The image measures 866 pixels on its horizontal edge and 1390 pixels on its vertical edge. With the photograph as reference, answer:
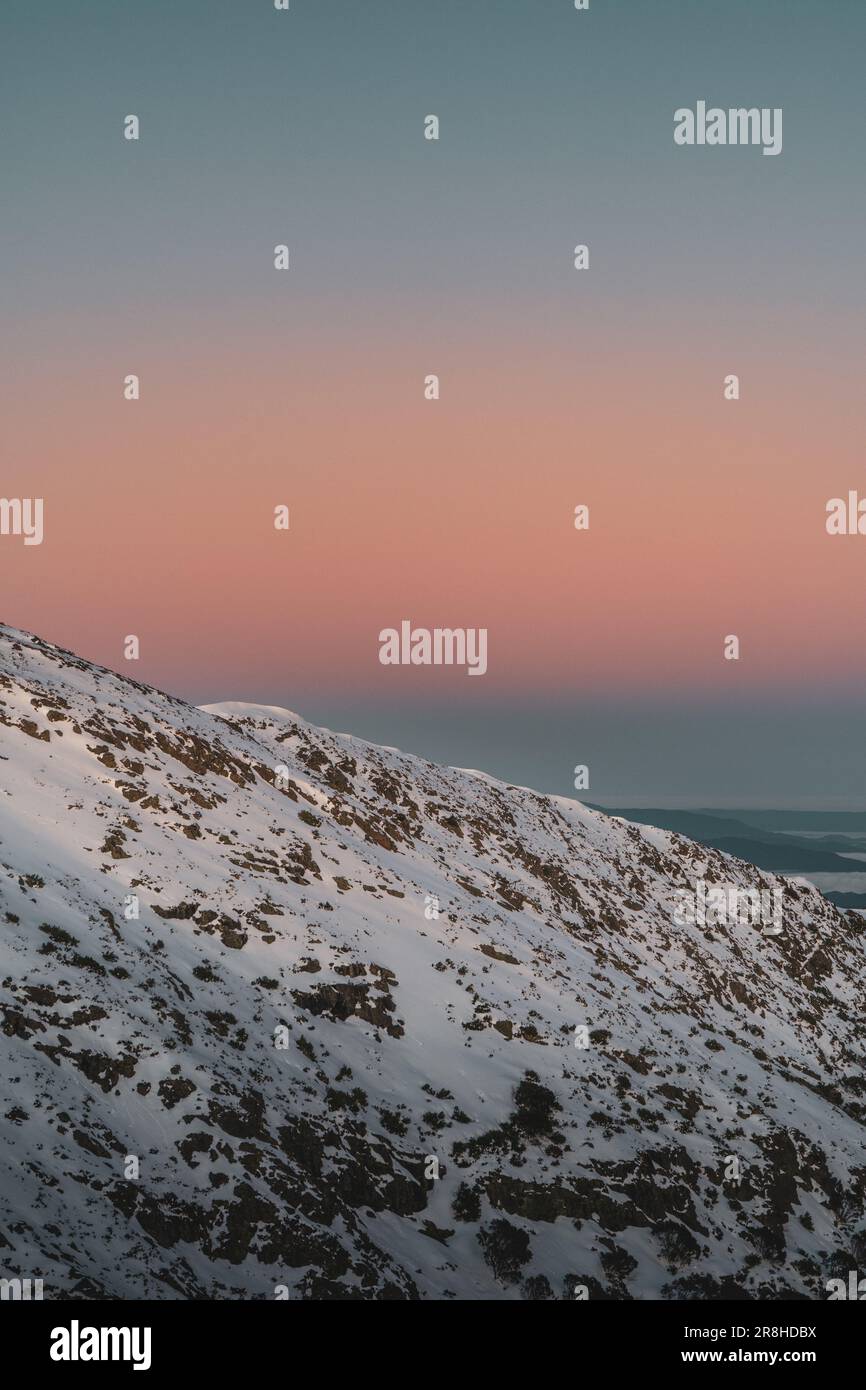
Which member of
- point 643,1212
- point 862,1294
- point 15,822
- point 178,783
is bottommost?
point 862,1294

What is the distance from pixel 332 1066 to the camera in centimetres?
3094

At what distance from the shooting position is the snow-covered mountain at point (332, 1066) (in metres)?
21.7

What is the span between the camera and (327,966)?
3572 centimetres

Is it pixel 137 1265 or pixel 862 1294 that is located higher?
pixel 137 1265

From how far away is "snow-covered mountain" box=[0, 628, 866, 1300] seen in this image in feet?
71.1

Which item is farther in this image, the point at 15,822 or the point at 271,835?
the point at 271,835

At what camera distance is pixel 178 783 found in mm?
44344

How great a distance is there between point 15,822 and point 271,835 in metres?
12.2
